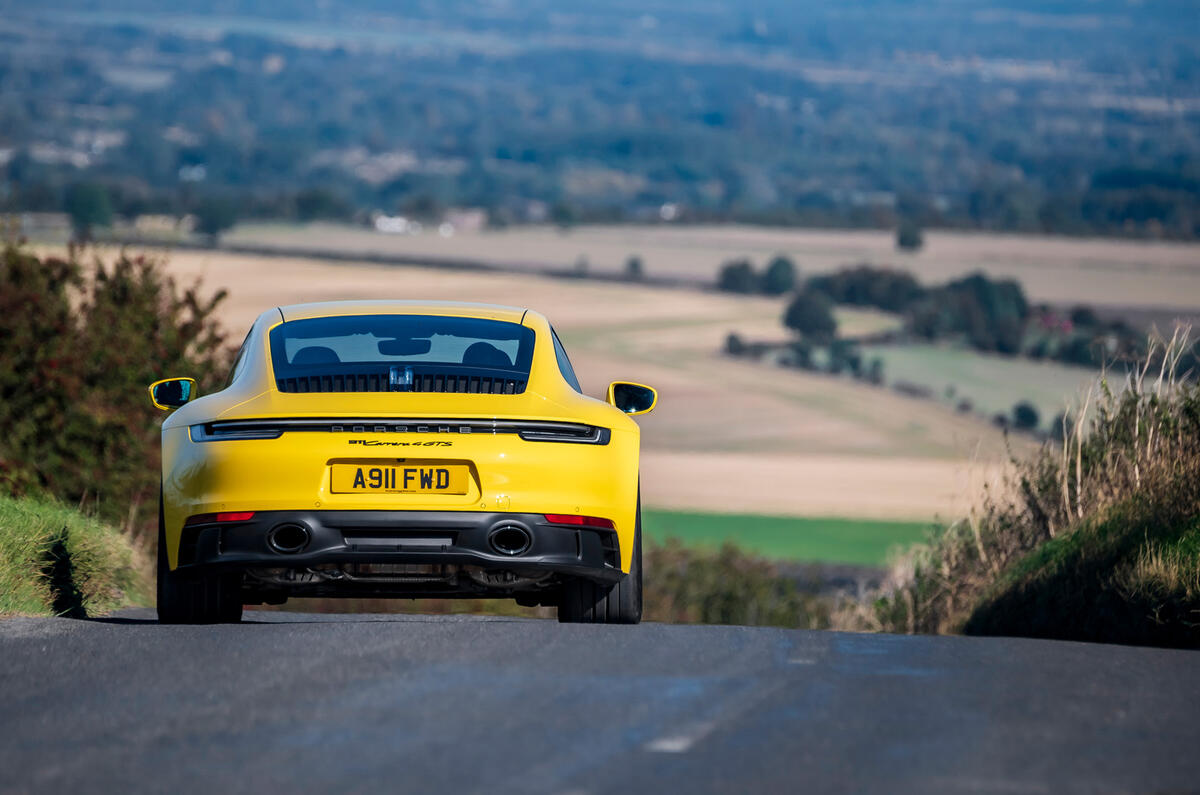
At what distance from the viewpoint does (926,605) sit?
478 inches

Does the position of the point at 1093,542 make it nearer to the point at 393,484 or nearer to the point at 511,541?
the point at 511,541

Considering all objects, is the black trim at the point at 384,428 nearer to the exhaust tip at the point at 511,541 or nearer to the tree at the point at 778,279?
the exhaust tip at the point at 511,541

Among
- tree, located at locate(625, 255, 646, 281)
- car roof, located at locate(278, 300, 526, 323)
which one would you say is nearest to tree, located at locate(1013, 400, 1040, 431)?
tree, located at locate(625, 255, 646, 281)

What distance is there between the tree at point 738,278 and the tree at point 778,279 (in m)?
0.99

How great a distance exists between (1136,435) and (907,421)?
7166 cm

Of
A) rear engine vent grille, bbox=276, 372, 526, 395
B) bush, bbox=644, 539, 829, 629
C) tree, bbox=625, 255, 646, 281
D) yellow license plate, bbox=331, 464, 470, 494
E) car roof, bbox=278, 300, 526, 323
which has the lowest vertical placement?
bush, bbox=644, 539, 829, 629

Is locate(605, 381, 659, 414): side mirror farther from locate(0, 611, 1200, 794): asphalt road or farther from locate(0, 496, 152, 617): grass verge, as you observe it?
locate(0, 496, 152, 617): grass verge

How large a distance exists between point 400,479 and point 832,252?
139966 mm

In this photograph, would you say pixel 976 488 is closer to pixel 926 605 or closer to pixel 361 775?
pixel 926 605

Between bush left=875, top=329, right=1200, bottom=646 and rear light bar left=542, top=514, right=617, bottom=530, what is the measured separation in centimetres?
267

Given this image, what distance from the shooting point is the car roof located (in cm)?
879

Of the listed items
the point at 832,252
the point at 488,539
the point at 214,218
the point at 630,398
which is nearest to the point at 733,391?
the point at 214,218

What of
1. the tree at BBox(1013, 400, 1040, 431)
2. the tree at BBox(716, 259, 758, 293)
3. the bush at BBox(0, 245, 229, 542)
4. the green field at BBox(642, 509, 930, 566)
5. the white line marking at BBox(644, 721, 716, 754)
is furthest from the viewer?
the tree at BBox(716, 259, 758, 293)

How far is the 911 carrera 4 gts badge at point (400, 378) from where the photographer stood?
784 centimetres
